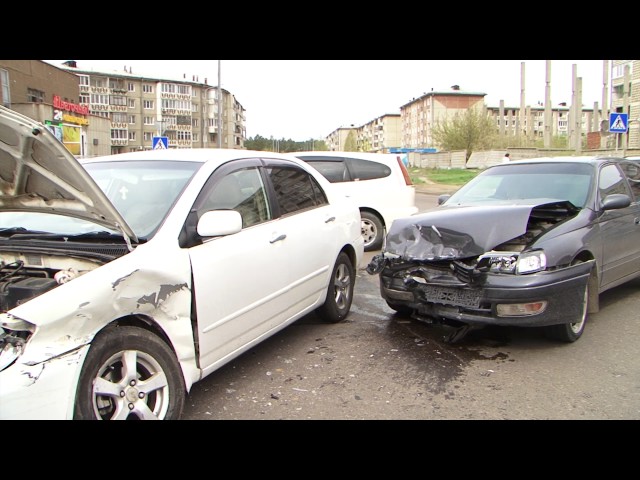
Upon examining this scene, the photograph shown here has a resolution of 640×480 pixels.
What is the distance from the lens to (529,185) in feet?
18.2

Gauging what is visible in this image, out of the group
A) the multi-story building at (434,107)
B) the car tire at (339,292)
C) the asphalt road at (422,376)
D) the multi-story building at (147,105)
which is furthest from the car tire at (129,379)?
the multi-story building at (434,107)

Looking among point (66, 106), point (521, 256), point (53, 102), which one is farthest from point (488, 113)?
point (521, 256)

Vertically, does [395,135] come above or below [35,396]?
above

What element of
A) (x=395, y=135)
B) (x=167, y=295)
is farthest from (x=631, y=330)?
(x=395, y=135)

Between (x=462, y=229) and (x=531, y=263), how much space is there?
2.10 feet

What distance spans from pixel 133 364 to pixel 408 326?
122 inches

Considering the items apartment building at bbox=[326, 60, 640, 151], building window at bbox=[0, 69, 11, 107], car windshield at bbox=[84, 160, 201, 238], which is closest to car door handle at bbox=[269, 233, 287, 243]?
car windshield at bbox=[84, 160, 201, 238]

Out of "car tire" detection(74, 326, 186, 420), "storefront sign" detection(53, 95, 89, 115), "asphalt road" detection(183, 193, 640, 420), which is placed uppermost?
"storefront sign" detection(53, 95, 89, 115)

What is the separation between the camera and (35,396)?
6.91 ft

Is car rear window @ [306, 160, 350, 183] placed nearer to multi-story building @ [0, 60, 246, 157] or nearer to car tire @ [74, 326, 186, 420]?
car tire @ [74, 326, 186, 420]

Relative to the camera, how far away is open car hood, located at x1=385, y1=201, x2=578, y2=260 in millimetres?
4305

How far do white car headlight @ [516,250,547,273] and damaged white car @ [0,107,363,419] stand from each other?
5.89ft

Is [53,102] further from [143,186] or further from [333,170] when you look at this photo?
[143,186]

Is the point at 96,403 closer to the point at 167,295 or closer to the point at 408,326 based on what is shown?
the point at 167,295
